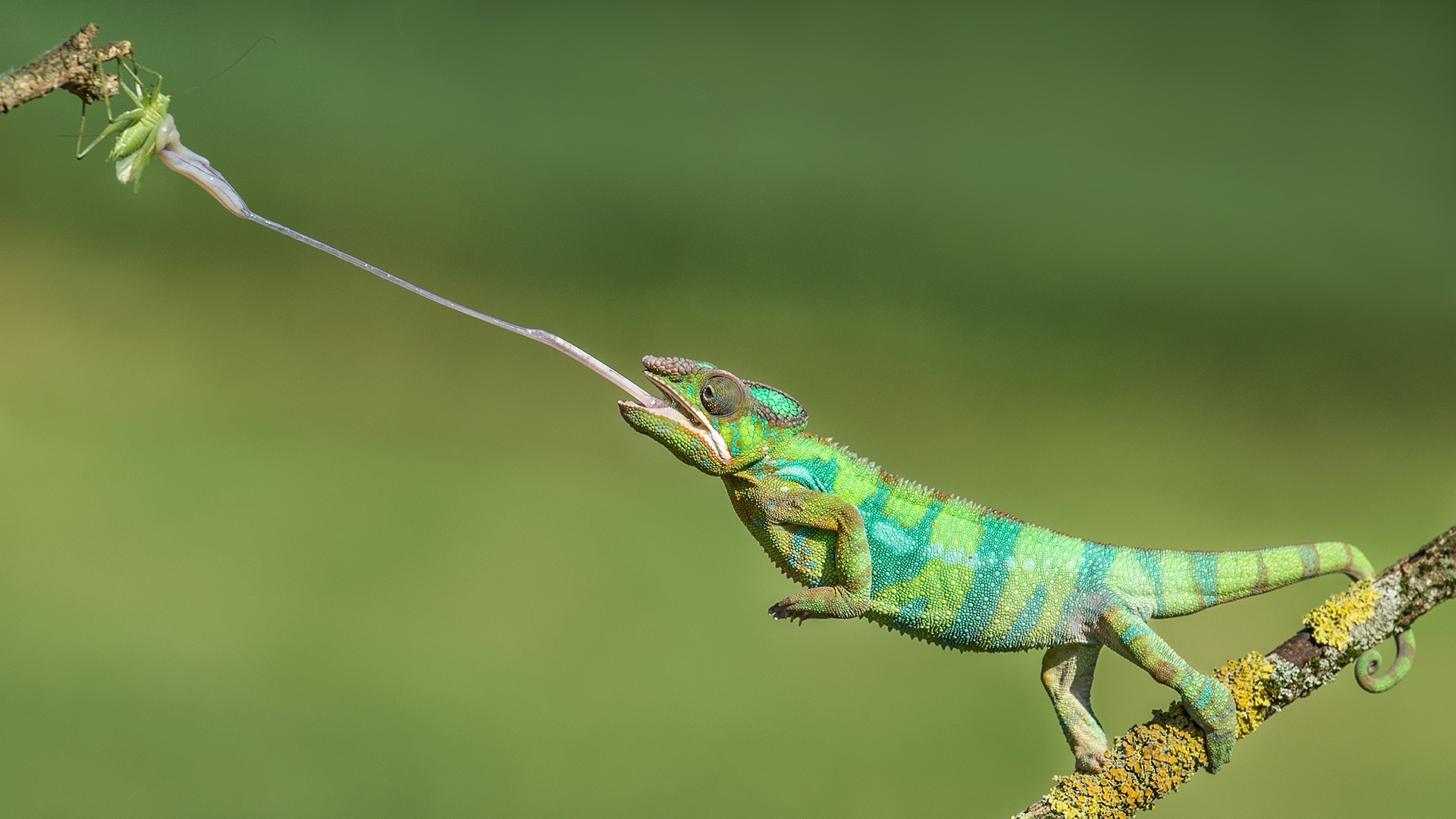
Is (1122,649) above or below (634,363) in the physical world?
below

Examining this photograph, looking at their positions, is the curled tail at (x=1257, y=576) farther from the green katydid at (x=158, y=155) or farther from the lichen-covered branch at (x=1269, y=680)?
the green katydid at (x=158, y=155)

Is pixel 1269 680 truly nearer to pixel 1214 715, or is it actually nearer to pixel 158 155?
pixel 1214 715

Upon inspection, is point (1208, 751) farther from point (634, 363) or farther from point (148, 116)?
point (634, 363)

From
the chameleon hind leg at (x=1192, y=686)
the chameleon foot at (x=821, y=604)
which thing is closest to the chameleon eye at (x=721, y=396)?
the chameleon foot at (x=821, y=604)

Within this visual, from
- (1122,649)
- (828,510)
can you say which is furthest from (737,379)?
(1122,649)

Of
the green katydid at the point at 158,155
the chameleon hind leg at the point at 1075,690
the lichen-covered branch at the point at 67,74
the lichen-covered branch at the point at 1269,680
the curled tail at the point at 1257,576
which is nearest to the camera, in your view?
the lichen-covered branch at the point at 67,74

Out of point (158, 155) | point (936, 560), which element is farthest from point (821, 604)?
point (158, 155)

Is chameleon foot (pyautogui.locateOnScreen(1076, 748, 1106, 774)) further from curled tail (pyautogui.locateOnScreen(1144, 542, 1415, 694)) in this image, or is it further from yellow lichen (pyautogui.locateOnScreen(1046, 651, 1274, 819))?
curled tail (pyautogui.locateOnScreen(1144, 542, 1415, 694))
